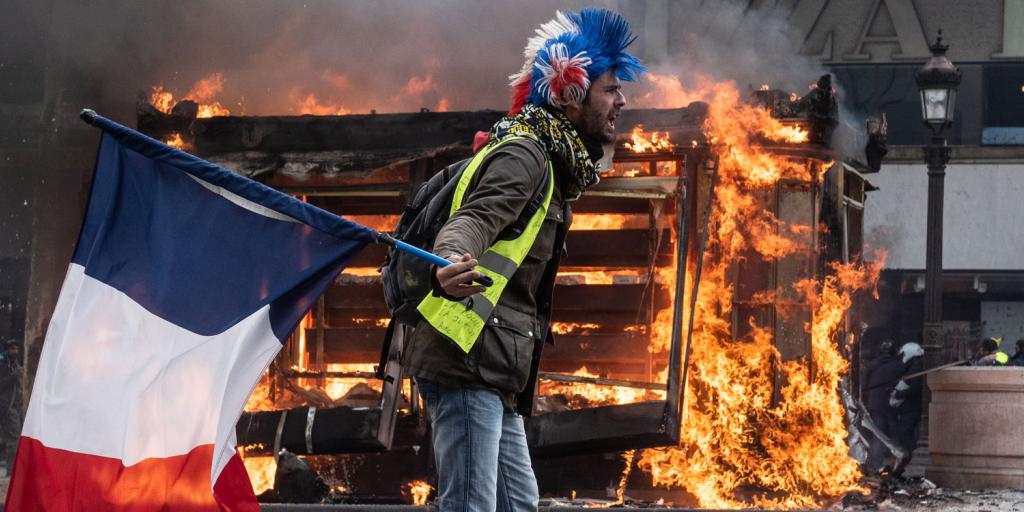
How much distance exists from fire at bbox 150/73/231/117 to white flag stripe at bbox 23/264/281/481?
585 centimetres

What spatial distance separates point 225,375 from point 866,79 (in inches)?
757

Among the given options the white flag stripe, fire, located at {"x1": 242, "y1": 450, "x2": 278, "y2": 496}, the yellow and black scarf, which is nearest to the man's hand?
the yellow and black scarf

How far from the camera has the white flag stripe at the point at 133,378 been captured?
13.6 feet

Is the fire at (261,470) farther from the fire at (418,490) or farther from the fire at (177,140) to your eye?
the fire at (177,140)

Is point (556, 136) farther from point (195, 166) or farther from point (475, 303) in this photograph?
point (195, 166)

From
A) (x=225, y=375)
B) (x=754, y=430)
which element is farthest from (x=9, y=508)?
(x=754, y=430)

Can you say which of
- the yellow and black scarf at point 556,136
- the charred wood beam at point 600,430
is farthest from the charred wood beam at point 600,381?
the yellow and black scarf at point 556,136

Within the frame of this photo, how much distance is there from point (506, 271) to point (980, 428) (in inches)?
339

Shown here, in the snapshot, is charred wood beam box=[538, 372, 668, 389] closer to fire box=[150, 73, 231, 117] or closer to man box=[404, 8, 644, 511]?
fire box=[150, 73, 231, 117]

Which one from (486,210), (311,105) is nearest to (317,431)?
(311,105)

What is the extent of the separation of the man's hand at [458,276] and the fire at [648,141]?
606 cm

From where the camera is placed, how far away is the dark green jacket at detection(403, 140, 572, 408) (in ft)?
12.3

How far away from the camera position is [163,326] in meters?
4.29

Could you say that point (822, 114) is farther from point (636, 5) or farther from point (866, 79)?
point (866, 79)
